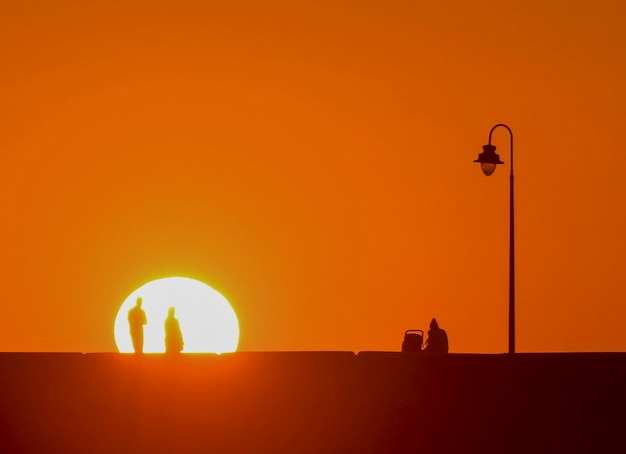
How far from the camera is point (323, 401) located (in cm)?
2764

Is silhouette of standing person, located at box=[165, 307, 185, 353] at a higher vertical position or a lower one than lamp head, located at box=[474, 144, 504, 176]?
lower

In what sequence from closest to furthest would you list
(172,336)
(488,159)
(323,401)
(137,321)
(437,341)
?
(323,401) < (172,336) < (137,321) < (437,341) < (488,159)

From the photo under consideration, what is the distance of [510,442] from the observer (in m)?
27.6

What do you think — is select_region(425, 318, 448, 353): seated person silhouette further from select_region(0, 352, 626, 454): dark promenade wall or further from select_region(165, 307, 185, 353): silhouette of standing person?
select_region(0, 352, 626, 454): dark promenade wall

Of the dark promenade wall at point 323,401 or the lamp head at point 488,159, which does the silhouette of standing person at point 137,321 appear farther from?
the lamp head at point 488,159

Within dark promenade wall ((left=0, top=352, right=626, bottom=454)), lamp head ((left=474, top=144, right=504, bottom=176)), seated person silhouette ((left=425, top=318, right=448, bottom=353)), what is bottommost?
dark promenade wall ((left=0, top=352, right=626, bottom=454))

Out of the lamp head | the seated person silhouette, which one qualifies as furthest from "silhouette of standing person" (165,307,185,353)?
the lamp head

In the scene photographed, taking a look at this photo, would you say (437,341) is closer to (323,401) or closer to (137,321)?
(137,321)

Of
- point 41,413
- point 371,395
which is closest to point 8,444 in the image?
point 41,413

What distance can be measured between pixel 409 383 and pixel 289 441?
196 centimetres

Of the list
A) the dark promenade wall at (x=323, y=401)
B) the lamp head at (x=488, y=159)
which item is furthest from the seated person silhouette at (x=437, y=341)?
the dark promenade wall at (x=323, y=401)

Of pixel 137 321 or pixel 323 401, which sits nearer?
pixel 323 401

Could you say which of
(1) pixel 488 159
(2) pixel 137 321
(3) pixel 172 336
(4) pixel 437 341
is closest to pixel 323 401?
(3) pixel 172 336

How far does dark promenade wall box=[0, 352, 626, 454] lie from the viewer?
2752cm
